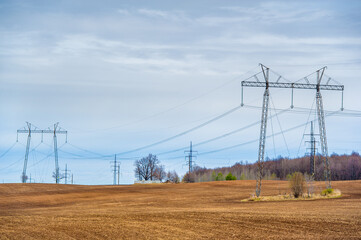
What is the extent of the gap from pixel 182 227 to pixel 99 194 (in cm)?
3818

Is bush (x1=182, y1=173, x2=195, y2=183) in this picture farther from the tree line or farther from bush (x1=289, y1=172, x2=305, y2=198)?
bush (x1=289, y1=172, x2=305, y2=198)

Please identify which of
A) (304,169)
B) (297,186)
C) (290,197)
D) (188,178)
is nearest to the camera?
(297,186)

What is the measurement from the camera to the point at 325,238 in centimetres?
2273

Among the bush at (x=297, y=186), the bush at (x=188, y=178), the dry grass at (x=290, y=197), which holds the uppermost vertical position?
the bush at (x=297, y=186)

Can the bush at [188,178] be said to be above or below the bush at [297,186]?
below

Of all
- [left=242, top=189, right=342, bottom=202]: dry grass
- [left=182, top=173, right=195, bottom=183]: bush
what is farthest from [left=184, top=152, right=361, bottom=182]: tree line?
[left=242, top=189, right=342, bottom=202]: dry grass

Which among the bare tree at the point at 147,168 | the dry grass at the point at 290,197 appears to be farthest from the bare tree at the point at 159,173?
the dry grass at the point at 290,197

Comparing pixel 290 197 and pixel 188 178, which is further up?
pixel 290 197

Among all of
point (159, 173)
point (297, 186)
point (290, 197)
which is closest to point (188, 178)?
point (159, 173)

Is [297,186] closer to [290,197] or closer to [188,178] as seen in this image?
[290,197]

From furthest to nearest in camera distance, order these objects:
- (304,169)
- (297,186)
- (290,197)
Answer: (304,169) → (290,197) → (297,186)

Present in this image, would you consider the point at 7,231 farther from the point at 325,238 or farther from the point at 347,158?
the point at 347,158

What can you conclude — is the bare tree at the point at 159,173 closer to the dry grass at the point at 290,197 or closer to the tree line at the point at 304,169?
the tree line at the point at 304,169

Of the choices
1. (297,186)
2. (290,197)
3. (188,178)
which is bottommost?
(188,178)
